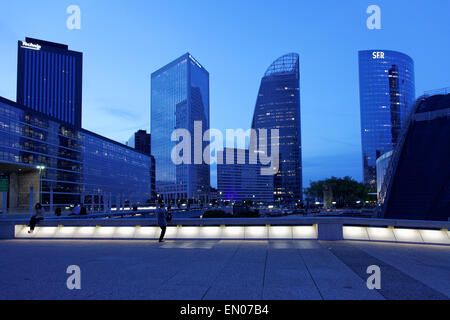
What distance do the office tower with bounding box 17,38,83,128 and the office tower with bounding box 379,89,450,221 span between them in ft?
622

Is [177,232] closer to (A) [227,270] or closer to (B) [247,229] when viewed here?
(B) [247,229]

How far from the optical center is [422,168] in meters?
28.6

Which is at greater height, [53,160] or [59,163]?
[53,160]

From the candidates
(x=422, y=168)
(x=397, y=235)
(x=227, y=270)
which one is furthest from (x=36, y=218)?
(x=422, y=168)

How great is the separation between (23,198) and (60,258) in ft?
240

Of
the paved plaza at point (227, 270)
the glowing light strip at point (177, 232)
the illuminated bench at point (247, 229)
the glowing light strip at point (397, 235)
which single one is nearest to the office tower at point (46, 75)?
the glowing light strip at point (177, 232)

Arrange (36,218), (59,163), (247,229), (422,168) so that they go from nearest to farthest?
1. (247,229)
2. (36,218)
3. (422,168)
4. (59,163)

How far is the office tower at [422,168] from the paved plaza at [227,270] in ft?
49.2

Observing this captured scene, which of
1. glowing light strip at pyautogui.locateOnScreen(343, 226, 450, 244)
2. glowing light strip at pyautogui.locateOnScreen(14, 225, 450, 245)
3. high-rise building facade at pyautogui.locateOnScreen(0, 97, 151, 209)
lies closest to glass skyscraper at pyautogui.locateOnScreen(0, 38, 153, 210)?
high-rise building facade at pyautogui.locateOnScreen(0, 97, 151, 209)

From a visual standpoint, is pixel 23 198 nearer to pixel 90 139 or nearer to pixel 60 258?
pixel 90 139

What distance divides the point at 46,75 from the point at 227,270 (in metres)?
211

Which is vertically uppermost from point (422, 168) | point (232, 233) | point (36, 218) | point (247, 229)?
point (422, 168)

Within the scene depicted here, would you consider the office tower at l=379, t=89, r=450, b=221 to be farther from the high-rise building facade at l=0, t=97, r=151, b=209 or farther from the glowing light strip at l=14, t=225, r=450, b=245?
the high-rise building facade at l=0, t=97, r=151, b=209
